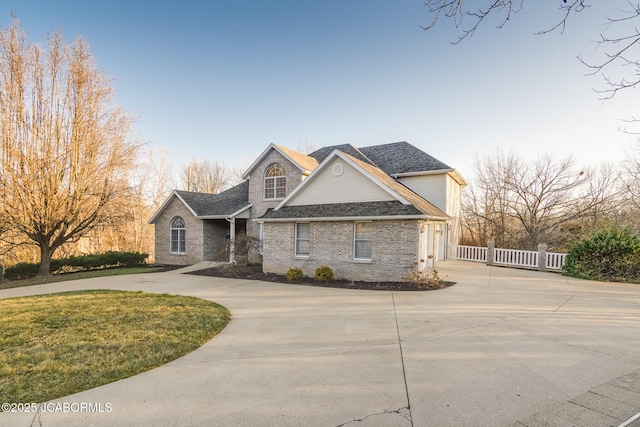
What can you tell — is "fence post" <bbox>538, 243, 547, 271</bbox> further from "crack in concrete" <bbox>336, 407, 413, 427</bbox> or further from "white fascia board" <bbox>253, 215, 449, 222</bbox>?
"crack in concrete" <bbox>336, 407, 413, 427</bbox>

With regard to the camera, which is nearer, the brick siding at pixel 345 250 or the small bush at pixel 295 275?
the brick siding at pixel 345 250

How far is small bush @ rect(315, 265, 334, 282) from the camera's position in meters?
12.5

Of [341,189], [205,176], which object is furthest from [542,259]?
[205,176]

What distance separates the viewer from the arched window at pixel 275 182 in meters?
18.9

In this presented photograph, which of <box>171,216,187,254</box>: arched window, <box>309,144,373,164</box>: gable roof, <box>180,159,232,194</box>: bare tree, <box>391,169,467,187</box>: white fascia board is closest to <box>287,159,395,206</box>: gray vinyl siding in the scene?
<box>309,144,373,164</box>: gable roof

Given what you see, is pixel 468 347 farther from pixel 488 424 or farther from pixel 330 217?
pixel 330 217

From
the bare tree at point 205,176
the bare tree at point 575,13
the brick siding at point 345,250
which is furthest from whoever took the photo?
the bare tree at point 205,176

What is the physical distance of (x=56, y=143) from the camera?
1504 cm

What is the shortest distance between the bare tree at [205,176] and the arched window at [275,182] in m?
23.4

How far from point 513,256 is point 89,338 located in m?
19.0

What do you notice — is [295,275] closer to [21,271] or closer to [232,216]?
[232,216]

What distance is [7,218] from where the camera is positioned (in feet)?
46.2

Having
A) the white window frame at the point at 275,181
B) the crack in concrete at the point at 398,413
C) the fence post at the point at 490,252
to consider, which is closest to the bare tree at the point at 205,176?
the white window frame at the point at 275,181

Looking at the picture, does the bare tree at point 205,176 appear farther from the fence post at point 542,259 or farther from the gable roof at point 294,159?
the fence post at point 542,259
